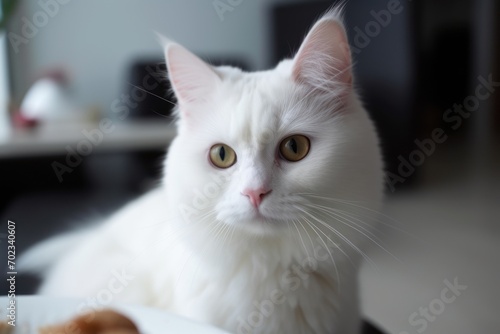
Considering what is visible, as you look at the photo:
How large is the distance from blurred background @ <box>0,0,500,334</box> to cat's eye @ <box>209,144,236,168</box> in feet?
0.92

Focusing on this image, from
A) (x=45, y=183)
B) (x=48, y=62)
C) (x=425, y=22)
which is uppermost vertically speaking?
(x=425, y=22)

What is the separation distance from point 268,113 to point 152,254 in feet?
1.23

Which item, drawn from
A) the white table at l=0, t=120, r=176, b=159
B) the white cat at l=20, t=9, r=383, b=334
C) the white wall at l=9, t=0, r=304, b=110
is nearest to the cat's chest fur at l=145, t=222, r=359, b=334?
the white cat at l=20, t=9, r=383, b=334

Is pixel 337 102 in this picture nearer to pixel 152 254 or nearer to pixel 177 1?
pixel 152 254

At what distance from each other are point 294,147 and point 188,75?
217 mm

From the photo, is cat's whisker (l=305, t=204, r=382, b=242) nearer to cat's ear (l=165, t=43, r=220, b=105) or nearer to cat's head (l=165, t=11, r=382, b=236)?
cat's head (l=165, t=11, r=382, b=236)

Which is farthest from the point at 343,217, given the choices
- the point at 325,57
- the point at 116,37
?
the point at 116,37

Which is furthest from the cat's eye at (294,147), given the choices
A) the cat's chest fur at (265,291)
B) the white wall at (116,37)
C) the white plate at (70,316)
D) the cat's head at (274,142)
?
Result: the white wall at (116,37)

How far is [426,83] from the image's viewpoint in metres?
2.49

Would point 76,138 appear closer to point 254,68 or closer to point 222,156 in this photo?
point 254,68

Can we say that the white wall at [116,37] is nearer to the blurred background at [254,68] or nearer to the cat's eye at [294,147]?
the blurred background at [254,68]

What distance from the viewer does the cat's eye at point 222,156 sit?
2.51ft

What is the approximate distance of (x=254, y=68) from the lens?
5.57ft

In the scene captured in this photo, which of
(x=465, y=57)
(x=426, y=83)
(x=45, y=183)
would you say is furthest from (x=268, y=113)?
(x=465, y=57)
